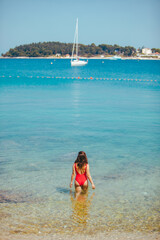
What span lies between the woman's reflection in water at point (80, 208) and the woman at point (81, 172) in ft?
0.70

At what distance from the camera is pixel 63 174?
1081 cm

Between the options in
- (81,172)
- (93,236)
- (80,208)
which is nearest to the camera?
(93,236)

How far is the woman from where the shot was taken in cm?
862

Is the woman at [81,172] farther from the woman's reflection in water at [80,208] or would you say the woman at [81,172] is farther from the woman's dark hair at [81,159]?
the woman's reflection in water at [80,208]

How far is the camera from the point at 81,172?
29.1 feet

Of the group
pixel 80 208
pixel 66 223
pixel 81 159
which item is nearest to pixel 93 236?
pixel 66 223

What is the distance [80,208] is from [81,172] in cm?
107

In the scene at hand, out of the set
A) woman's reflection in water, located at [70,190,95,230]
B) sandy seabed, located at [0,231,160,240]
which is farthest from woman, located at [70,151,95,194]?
sandy seabed, located at [0,231,160,240]

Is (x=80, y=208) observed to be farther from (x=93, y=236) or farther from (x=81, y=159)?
(x=93, y=236)

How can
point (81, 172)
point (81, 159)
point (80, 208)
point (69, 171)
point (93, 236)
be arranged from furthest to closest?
1. point (69, 171)
2. point (81, 172)
3. point (81, 159)
4. point (80, 208)
5. point (93, 236)

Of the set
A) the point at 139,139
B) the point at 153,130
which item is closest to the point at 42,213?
the point at 139,139

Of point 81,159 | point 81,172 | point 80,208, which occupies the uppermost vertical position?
point 81,159

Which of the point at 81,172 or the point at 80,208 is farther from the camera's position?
the point at 81,172

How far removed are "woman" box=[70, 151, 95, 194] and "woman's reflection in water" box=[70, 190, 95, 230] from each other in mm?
214
